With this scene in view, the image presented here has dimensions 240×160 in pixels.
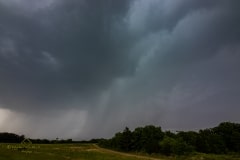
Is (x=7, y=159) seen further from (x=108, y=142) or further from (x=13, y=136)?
(x=13, y=136)

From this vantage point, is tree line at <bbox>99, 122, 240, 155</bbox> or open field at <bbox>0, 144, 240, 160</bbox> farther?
tree line at <bbox>99, 122, 240, 155</bbox>

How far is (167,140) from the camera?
118m

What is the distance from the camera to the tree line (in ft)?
402

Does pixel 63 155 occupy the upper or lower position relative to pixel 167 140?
lower

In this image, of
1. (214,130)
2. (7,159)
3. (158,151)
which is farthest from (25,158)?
(214,130)

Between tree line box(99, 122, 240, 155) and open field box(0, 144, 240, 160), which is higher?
tree line box(99, 122, 240, 155)

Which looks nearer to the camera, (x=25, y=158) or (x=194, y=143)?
(x=25, y=158)

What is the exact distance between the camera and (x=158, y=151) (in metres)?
118

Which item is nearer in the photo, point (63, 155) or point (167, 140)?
point (63, 155)

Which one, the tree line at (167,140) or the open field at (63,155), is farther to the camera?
the tree line at (167,140)

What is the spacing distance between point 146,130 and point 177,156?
32.0 metres

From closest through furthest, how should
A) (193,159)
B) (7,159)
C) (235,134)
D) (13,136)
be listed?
1. (7,159)
2. (193,159)
3. (235,134)
4. (13,136)

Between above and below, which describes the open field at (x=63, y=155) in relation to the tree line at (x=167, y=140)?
below

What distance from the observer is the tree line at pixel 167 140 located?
122438 millimetres
